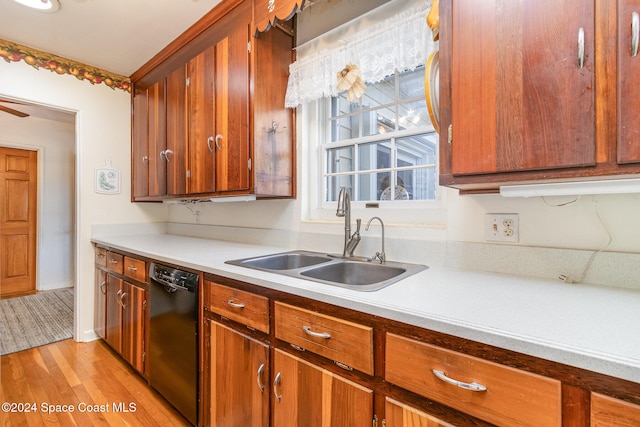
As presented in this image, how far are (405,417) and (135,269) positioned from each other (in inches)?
73.1

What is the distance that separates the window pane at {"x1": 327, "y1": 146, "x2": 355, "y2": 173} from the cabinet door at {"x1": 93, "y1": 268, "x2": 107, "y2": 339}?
2.04 m

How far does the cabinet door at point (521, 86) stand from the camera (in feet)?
2.61

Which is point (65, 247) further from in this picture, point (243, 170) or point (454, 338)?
point (454, 338)

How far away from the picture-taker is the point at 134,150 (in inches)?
114

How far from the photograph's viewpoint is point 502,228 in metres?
1.22

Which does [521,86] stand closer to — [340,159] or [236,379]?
[340,159]

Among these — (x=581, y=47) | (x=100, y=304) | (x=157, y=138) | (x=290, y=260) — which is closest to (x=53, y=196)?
(x=100, y=304)

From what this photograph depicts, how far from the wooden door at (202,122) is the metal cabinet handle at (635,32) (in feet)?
6.25

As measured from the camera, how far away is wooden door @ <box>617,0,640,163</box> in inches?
28.5

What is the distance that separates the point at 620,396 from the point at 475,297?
36cm

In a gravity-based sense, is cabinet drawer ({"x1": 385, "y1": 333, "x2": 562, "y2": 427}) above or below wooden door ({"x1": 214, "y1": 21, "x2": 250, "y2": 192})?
below

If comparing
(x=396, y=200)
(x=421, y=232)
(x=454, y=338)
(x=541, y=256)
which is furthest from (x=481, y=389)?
(x=396, y=200)

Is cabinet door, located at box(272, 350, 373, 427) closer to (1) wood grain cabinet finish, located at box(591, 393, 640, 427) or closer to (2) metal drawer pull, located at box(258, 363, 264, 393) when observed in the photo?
(2) metal drawer pull, located at box(258, 363, 264, 393)

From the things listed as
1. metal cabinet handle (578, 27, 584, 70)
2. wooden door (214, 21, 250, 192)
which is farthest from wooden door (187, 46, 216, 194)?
metal cabinet handle (578, 27, 584, 70)
